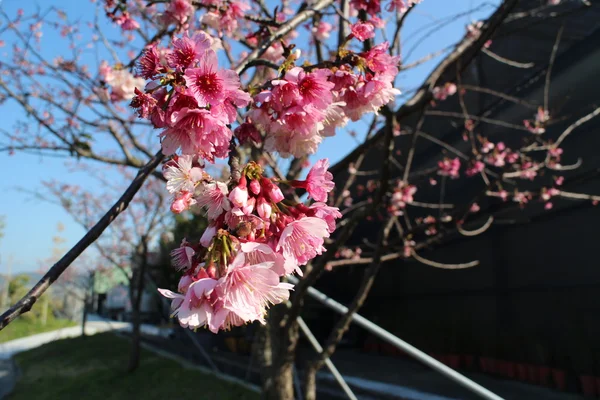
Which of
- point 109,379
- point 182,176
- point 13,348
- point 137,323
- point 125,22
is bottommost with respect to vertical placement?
point 13,348

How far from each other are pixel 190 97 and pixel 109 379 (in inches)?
320

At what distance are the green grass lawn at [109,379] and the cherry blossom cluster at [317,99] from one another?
5.06 meters

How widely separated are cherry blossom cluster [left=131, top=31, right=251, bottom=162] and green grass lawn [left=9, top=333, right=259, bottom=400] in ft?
17.0

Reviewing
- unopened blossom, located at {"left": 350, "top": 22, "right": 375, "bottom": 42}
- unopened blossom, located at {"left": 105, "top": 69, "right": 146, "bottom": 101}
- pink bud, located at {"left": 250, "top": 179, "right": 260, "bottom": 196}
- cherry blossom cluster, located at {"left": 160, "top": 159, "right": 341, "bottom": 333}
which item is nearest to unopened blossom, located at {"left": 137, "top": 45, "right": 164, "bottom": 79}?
cherry blossom cluster, located at {"left": 160, "top": 159, "right": 341, "bottom": 333}

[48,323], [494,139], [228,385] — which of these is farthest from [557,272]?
[48,323]

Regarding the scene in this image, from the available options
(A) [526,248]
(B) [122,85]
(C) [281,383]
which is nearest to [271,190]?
(B) [122,85]

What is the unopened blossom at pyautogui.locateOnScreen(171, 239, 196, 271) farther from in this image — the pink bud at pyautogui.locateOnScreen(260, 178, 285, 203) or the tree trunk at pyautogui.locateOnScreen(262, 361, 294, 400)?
the tree trunk at pyautogui.locateOnScreen(262, 361, 294, 400)

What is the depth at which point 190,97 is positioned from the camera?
78 cm

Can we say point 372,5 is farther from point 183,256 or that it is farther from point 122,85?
point 122,85

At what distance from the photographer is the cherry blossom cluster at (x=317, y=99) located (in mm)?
870

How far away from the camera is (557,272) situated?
5414mm

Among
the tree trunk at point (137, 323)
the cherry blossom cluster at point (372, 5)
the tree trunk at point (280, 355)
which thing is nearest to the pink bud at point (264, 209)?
the cherry blossom cluster at point (372, 5)

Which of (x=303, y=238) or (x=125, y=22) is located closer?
(x=303, y=238)

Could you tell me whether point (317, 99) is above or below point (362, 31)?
below
